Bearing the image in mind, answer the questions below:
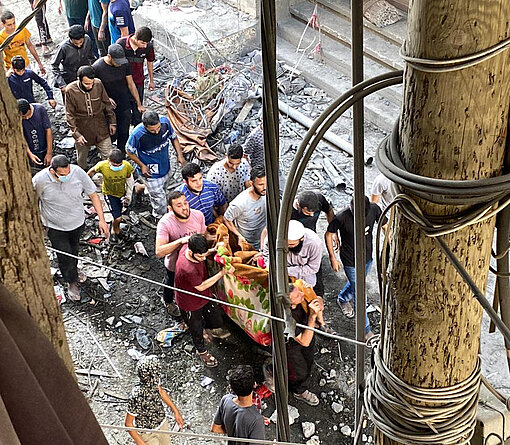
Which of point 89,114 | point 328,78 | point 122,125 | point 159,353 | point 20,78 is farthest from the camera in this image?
point 328,78

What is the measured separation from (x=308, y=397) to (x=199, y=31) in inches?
197

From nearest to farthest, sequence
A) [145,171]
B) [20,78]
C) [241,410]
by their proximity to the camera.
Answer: [241,410] < [145,171] < [20,78]

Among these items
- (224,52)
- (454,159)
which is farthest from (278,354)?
(224,52)

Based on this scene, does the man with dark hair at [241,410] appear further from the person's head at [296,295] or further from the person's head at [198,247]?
the person's head at [198,247]

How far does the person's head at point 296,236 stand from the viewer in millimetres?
4594

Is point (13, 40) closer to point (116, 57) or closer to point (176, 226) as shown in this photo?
point (116, 57)

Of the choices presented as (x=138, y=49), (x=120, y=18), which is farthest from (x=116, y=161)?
(x=120, y=18)

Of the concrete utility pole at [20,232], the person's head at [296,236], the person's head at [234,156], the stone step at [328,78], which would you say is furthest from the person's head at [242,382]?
the stone step at [328,78]

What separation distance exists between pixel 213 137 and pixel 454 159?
6.14 m

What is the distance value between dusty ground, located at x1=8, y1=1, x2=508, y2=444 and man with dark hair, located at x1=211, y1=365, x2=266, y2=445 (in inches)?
21.0

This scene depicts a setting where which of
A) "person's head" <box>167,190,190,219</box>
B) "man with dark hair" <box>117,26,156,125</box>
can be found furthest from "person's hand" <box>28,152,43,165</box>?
"person's head" <box>167,190,190,219</box>

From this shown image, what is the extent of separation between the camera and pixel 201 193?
5.16 meters

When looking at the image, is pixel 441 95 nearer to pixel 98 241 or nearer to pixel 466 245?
pixel 466 245

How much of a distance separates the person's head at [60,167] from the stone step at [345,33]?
13.0ft
